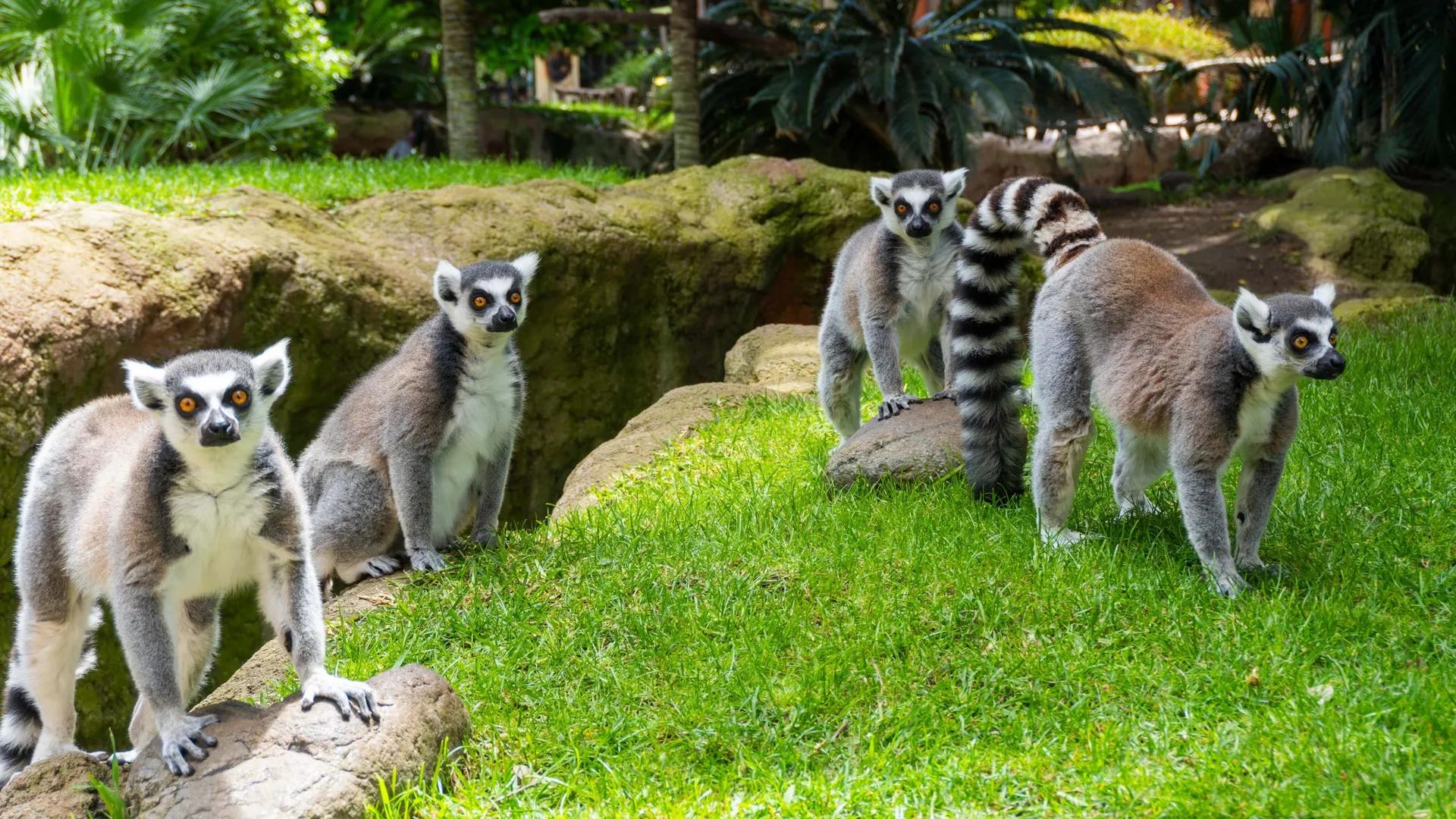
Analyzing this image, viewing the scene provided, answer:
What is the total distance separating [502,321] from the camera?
15.5 feet

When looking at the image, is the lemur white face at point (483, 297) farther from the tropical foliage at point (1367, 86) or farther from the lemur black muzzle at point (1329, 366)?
the tropical foliage at point (1367, 86)

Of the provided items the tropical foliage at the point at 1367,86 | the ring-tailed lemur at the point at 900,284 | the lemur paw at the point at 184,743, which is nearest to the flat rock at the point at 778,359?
the ring-tailed lemur at the point at 900,284

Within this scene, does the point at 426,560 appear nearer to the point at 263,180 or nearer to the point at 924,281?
the point at 924,281

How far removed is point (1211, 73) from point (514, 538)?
66.6 feet

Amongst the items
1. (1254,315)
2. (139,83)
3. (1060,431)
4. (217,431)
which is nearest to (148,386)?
(217,431)

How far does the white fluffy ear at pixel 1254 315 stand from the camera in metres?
3.80

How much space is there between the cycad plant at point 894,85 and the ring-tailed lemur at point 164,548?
9.32 metres

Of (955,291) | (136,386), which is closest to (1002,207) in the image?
(955,291)

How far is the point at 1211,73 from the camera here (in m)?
21.6

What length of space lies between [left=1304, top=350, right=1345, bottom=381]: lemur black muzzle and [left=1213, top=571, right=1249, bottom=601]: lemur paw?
29.2 inches

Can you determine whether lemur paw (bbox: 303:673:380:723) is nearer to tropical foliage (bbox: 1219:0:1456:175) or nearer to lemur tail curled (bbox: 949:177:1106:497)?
lemur tail curled (bbox: 949:177:1106:497)

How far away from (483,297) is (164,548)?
72.0 inches

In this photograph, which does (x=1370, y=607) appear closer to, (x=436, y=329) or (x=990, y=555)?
(x=990, y=555)

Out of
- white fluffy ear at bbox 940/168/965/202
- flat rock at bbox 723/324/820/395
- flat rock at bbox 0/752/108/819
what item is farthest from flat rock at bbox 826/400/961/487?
flat rock at bbox 0/752/108/819
